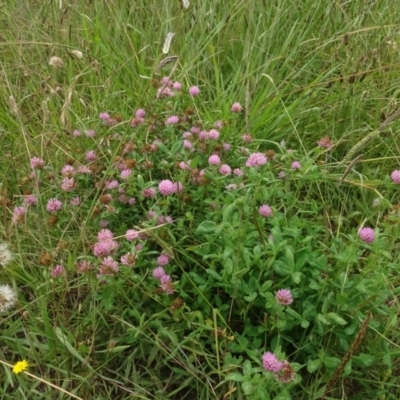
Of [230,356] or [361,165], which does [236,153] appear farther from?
[230,356]

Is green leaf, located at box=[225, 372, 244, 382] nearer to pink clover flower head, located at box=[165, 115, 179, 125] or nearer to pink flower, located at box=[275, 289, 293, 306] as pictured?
pink flower, located at box=[275, 289, 293, 306]

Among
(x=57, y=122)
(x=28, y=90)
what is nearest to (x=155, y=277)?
(x=57, y=122)

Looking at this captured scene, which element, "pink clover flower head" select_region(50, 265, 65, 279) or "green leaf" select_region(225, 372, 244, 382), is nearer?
"green leaf" select_region(225, 372, 244, 382)

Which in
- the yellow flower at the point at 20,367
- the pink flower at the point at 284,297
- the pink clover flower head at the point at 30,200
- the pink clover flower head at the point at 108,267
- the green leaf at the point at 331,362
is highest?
the pink clover flower head at the point at 108,267

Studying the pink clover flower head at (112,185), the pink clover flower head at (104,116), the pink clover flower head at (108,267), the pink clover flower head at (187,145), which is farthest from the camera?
the pink clover flower head at (104,116)

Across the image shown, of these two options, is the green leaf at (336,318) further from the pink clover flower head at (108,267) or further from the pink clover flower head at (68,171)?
the pink clover flower head at (68,171)

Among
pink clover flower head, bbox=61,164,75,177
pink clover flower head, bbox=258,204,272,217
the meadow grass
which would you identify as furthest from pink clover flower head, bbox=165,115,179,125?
pink clover flower head, bbox=258,204,272,217

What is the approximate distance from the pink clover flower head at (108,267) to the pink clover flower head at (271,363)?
347 millimetres

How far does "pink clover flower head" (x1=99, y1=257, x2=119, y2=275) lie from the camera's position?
117cm

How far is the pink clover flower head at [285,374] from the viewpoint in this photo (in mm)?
1047

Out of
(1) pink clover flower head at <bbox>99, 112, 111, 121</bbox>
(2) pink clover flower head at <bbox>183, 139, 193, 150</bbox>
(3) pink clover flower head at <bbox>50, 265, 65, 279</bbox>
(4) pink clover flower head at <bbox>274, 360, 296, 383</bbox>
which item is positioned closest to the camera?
(4) pink clover flower head at <bbox>274, 360, 296, 383</bbox>

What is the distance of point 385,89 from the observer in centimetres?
208

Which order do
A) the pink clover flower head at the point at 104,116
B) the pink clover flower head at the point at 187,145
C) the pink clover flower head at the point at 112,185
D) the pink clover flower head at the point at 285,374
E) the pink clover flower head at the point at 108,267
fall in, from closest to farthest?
the pink clover flower head at the point at 285,374 < the pink clover flower head at the point at 108,267 < the pink clover flower head at the point at 112,185 < the pink clover flower head at the point at 187,145 < the pink clover flower head at the point at 104,116

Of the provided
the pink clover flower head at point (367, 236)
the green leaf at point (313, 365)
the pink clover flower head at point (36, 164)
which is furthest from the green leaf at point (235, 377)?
the pink clover flower head at point (36, 164)
